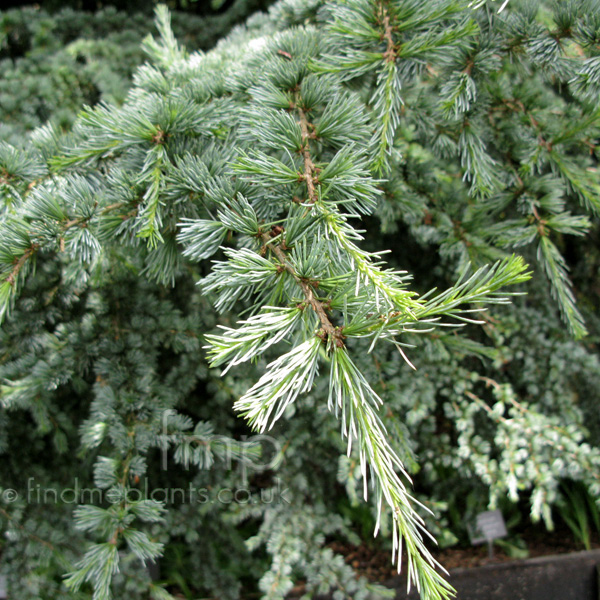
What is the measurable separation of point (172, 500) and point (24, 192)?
770 mm

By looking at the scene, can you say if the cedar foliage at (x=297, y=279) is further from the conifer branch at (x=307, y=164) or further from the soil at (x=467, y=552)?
the soil at (x=467, y=552)

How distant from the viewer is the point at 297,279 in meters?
0.48

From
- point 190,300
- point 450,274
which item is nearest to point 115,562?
point 190,300

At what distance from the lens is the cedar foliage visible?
49cm

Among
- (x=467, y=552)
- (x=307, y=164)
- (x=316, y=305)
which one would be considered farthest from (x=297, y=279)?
(x=467, y=552)

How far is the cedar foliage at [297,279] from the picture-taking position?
485mm

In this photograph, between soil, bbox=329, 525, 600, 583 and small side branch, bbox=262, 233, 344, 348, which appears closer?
small side branch, bbox=262, 233, 344, 348

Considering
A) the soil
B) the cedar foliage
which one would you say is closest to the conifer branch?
the cedar foliage

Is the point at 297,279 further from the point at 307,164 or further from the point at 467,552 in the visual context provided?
the point at 467,552

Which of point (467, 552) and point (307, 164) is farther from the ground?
point (307, 164)

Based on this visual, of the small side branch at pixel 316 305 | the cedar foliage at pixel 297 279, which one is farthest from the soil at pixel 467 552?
the small side branch at pixel 316 305

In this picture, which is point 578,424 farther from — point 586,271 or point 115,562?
point 115,562

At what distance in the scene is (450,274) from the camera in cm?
115

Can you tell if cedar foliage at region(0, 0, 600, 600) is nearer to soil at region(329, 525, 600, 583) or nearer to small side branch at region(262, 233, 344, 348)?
small side branch at region(262, 233, 344, 348)
